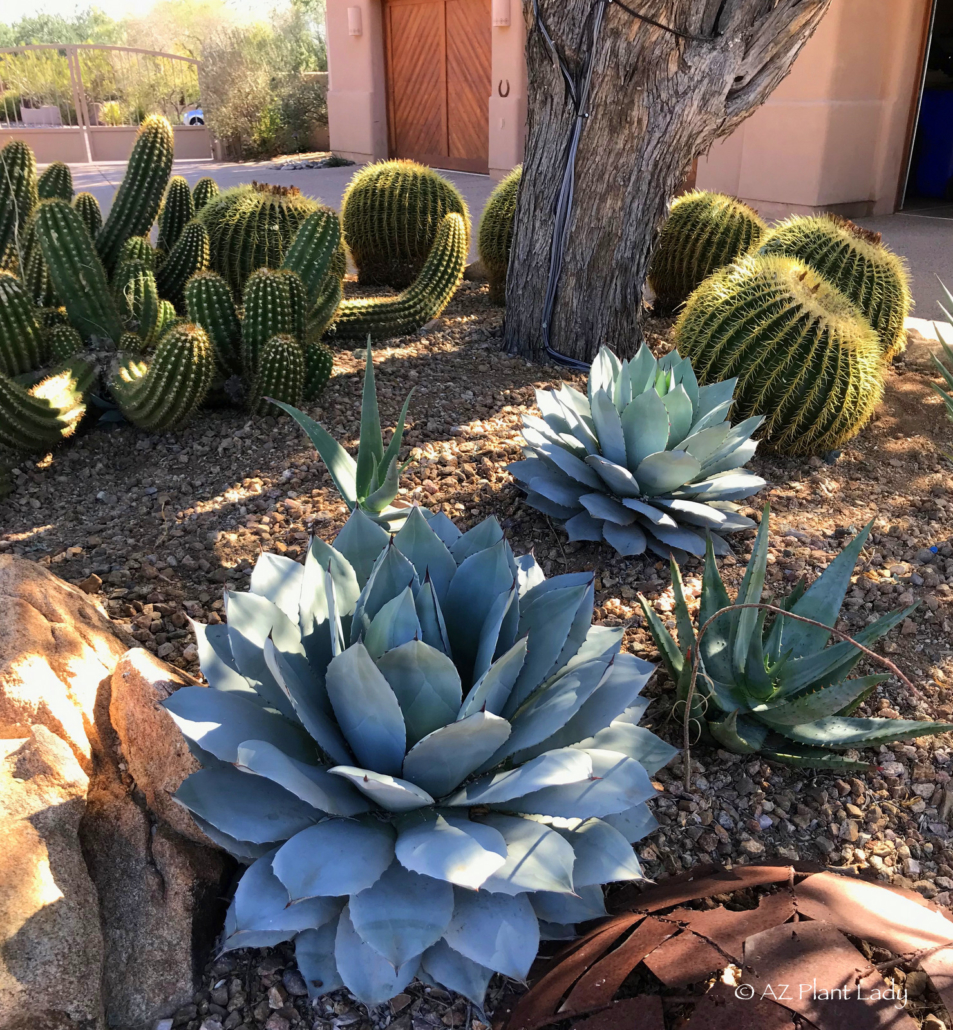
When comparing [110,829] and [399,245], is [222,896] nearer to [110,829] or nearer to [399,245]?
[110,829]

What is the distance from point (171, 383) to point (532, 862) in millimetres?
2648

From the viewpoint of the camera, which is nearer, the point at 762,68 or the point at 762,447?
the point at 762,447

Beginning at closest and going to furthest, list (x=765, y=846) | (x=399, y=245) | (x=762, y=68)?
1. (x=765, y=846)
2. (x=762, y=68)
3. (x=399, y=245)

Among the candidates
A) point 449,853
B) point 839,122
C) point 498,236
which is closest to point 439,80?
point 839,122

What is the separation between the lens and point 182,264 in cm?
465

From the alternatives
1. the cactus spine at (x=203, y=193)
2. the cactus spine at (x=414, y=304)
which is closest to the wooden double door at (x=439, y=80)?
the cactus spine at (x=203, y=193)

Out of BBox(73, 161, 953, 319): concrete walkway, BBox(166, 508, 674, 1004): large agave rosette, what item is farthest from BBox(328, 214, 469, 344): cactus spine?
BBox(166, 508, 674, 1004): large agave rosette

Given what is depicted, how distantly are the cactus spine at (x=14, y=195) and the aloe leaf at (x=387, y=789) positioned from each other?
13.5 ft

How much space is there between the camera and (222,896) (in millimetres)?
1727

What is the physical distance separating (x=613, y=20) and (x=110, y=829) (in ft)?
11.9

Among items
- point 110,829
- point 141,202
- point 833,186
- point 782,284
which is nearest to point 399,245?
point 141,202

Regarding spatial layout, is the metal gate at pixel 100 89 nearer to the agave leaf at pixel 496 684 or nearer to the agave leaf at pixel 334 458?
the agave leaf at pixel 334 458

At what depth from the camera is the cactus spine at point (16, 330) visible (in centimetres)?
376

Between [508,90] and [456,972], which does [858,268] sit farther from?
[508,90]
